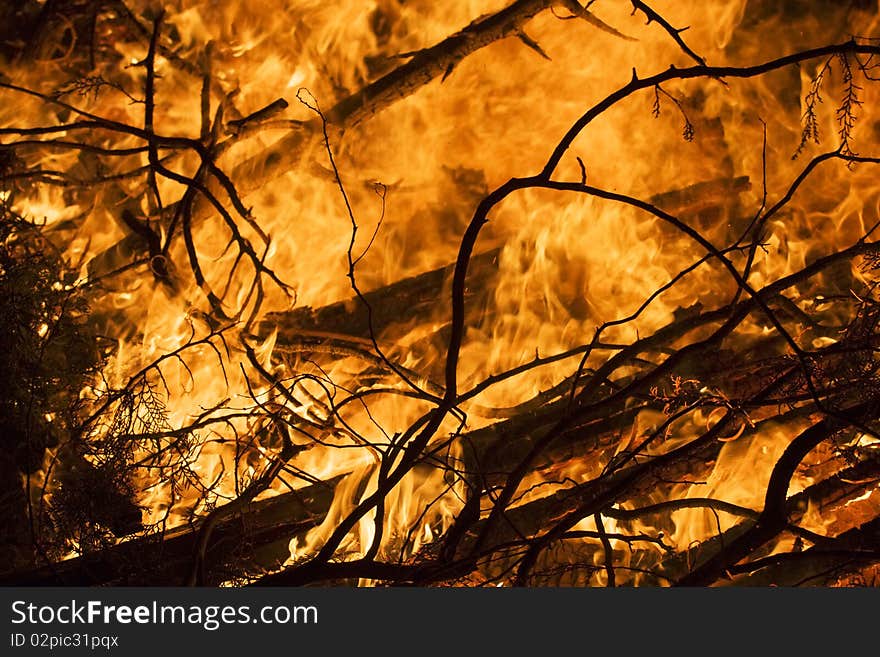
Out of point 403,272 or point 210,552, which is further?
point 403,272

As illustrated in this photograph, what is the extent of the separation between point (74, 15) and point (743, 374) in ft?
6.95

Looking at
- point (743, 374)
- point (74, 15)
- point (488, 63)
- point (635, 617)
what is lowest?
point (635, 617)

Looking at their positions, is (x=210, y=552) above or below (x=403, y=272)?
below

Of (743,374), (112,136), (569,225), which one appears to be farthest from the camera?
(112,136)

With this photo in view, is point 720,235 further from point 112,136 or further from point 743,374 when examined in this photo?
point 112,136

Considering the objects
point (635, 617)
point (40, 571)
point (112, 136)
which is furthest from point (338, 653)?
point (112, 136)

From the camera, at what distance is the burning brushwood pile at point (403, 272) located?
1.80m

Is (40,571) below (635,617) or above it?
above

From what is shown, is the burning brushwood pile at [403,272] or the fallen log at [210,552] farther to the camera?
the burning brushwood pile at [403,272]

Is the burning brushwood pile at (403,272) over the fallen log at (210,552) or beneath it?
over

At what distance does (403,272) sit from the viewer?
228cm

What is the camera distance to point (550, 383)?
206cm

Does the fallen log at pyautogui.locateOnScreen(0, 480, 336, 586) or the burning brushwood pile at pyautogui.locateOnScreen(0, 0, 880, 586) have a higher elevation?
the burning brushwood pile at pyautogui.locateOnScreen(0, 0, 880, 586)

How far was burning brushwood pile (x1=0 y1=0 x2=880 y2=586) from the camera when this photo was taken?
180 centimetres
